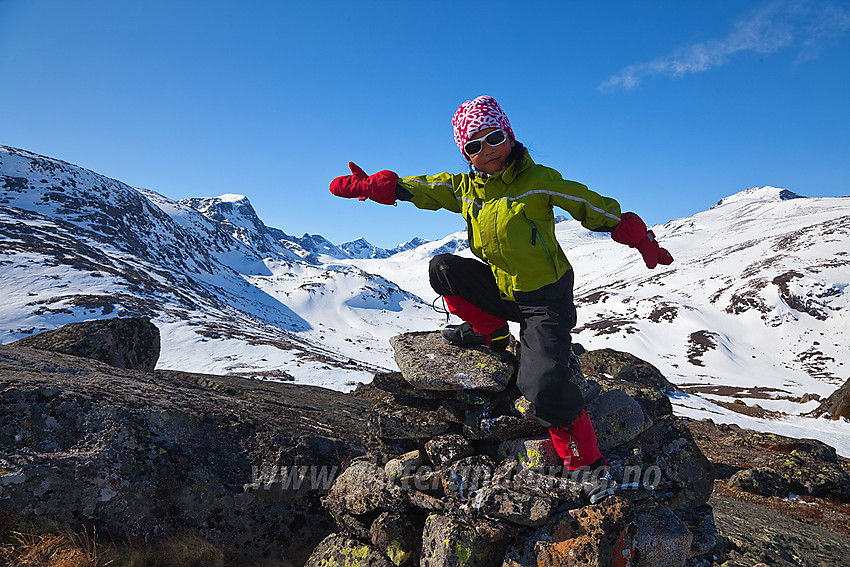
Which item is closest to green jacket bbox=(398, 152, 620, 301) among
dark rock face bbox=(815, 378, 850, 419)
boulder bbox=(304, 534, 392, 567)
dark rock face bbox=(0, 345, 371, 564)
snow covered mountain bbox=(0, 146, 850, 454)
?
boulder bbox=(304, 534, 392, 567)

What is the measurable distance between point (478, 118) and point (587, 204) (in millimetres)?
1906

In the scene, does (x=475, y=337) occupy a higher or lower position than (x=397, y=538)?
higher

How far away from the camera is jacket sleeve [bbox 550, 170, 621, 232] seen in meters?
5.57

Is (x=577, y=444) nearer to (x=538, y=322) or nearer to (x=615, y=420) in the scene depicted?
(x=615, y=420)

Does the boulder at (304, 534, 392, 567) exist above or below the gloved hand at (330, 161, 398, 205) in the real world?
below

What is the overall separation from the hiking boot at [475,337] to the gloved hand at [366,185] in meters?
2.36

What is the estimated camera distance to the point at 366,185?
6660 mm

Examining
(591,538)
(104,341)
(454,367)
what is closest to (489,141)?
(454,367)

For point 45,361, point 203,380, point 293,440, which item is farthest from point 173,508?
point 203,380

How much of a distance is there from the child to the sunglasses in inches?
0.5

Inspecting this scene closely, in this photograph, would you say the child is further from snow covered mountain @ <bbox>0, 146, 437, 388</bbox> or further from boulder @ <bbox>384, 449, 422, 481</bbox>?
snow covered mountain @ <bbox>0, 146, 437, 388</bbox>

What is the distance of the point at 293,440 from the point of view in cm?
741

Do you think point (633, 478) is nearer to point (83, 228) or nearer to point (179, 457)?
point (179, 457)

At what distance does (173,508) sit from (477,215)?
5.94 m
